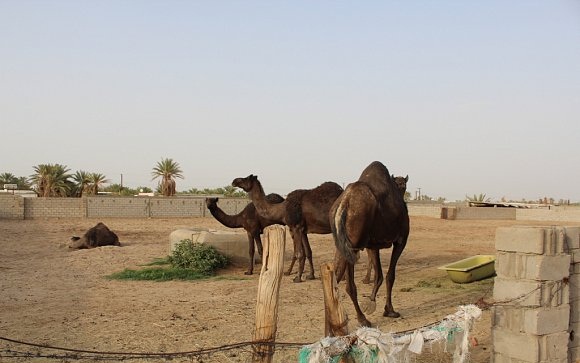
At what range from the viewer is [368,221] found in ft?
29.0

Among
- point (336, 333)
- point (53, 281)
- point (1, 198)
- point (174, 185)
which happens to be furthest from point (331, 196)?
point (174, 185)

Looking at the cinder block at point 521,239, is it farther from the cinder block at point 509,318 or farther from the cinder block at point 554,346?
the cinder block at point 554,346

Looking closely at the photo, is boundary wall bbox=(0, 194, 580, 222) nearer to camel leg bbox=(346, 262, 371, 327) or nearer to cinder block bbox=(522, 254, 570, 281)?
camel leg bbox=(346, 262, 371, 327)

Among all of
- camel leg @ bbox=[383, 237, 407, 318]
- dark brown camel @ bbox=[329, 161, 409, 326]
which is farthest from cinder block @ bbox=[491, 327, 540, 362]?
camel leg @ bbox=[383, 237, 407, 318]

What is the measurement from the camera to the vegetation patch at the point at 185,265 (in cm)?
1330

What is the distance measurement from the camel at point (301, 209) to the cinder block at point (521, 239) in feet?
22.1

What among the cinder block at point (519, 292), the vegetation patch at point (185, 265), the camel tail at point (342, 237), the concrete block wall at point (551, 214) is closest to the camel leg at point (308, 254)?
the vegetation patch at point (185, 265)

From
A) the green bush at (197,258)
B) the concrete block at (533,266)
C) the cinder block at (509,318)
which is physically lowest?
the green bush at (197,258)

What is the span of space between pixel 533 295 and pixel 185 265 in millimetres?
9473

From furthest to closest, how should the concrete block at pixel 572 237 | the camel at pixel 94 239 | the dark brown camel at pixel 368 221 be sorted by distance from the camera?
1. the camel at pixel 94 239
2. the dark brown camel at pixel 368 221
3. the concrete block at pixel 572 237

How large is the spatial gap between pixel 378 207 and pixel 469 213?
31783 mm

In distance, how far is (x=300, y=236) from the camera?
44.7ft

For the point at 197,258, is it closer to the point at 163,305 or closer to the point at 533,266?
the point at 163,305

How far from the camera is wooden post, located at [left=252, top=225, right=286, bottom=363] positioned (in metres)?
4.59
